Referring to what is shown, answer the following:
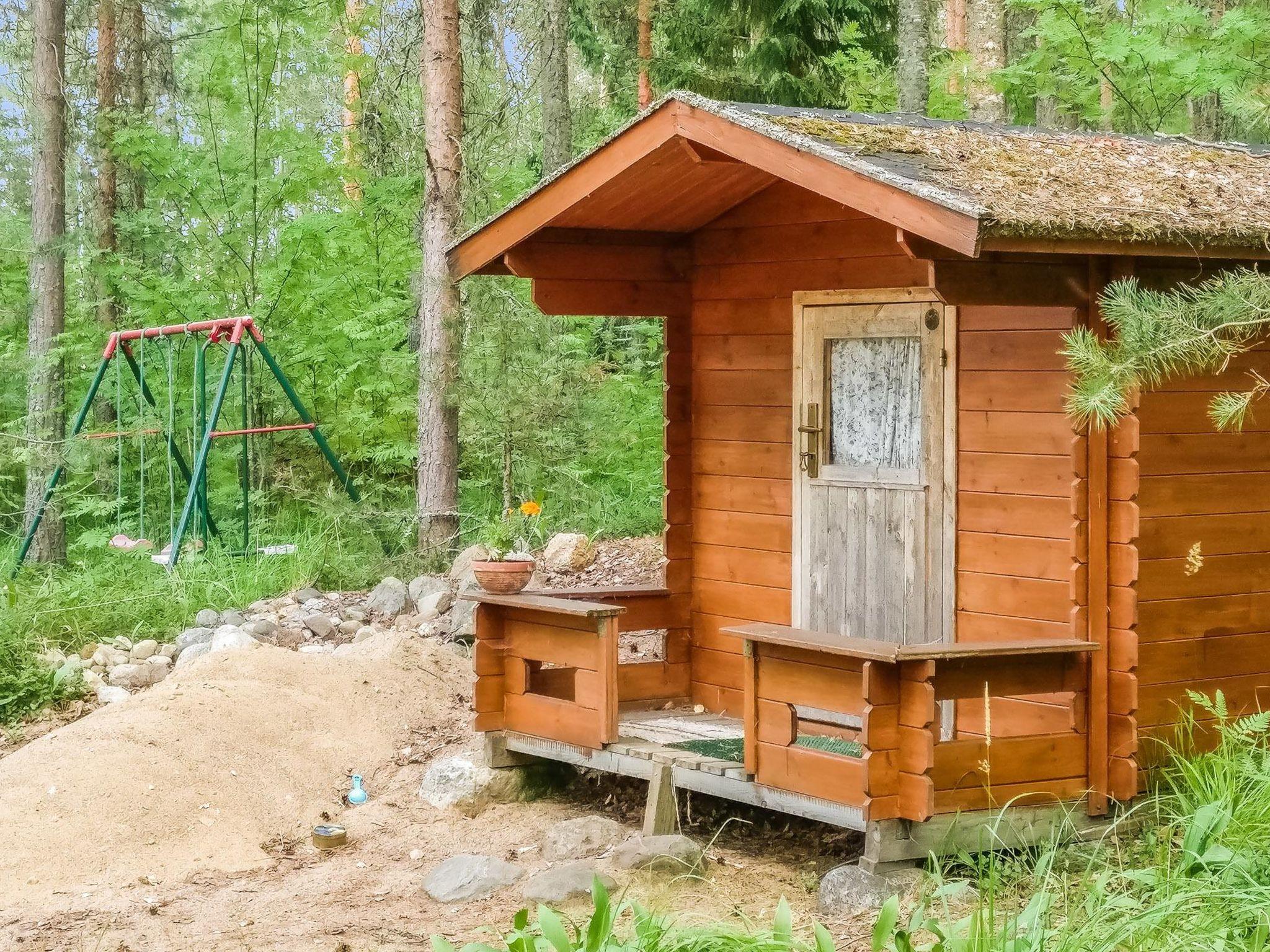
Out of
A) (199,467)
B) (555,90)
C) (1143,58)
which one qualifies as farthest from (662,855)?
(555,90)

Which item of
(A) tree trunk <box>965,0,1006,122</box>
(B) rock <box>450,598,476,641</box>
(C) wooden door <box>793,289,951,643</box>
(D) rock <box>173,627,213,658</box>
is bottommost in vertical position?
(D) rock <box>173,627,213,658</box>

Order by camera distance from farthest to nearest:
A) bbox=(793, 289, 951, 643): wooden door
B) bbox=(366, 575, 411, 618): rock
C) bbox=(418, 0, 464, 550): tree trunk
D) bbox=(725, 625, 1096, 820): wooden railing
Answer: bbox=(418, 0, 464, 550): tree trunk, bbox=(366, 575, 411, 618): rock, bbox=(793, 289, 951, 643): wooden door, bbox=(725, 625, 1096, 820): wooden railing

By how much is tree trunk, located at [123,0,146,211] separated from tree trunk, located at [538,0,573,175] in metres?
4.78

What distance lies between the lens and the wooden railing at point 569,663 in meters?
7.10

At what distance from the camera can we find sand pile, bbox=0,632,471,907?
708 centimetres

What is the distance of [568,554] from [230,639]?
9.58 feet

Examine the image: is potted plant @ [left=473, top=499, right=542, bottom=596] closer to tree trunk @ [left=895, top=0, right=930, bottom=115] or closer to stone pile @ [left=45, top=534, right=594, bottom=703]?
stone pile @ [left=45, top=534, right=594, bottom=703]

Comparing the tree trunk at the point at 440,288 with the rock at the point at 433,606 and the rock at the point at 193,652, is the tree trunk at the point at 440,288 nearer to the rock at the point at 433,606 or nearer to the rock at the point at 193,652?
the rock at the point at 433,606

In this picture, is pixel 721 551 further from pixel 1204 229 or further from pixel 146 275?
pixel 146 275

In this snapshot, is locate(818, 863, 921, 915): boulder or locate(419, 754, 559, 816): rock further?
locate(419, 754, 559, 816): rock

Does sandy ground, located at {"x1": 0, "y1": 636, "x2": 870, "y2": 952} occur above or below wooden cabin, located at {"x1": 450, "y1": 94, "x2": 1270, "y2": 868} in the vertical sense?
below

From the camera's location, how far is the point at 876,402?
7047 mm

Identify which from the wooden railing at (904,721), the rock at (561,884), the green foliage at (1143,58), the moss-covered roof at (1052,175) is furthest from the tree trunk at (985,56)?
the rock at (561,884)

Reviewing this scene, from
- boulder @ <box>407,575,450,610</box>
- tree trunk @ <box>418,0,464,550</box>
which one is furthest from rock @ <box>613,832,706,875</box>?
tree trunk @ <box>418,0,464,550</box>
